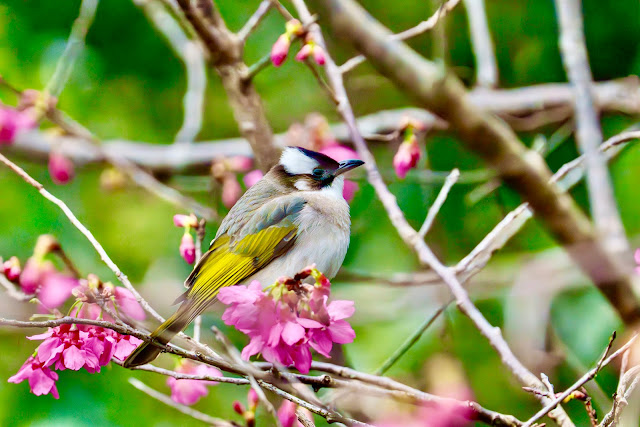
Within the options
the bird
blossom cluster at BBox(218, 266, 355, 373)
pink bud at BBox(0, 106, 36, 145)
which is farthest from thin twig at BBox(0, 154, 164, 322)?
pink bud at BBox(0, 106, 36, 145)

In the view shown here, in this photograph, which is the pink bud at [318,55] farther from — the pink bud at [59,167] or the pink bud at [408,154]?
the pink bud at [59,167]

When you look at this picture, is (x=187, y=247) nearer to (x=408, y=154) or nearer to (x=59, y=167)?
(x=408, y=154)

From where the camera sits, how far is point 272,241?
205 centimetres

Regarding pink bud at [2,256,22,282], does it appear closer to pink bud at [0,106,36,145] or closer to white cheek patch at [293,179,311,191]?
white cheek patch at [293,179,311,191]

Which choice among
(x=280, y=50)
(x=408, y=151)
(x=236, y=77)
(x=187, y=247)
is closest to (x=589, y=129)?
(x=408, y=151)

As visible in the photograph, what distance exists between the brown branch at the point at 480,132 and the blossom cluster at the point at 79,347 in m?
1.32

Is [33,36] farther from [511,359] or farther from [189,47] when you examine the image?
[511,359]

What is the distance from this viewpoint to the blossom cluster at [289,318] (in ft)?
4.51

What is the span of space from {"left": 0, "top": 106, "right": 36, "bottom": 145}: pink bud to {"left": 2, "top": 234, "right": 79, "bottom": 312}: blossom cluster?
1083 millimetres

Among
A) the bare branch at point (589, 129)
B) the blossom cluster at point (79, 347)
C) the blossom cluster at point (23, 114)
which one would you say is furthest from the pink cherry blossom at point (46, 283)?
the bare branch at point (589, 129)

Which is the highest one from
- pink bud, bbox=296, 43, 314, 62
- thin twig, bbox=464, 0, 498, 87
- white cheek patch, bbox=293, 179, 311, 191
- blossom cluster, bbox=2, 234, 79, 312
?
thin twig, bbox=464, 0, 498, 87

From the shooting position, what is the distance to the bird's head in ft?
7.81

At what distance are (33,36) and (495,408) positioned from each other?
12.3 feet

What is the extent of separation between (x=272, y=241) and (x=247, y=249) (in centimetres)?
7
